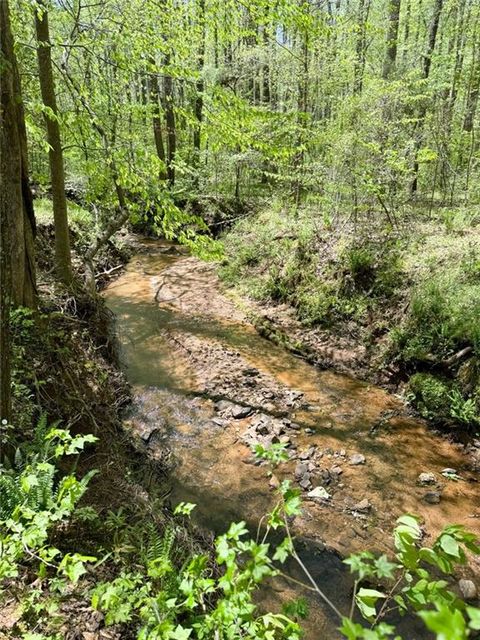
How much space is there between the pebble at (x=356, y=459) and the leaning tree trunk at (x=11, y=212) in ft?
13.8

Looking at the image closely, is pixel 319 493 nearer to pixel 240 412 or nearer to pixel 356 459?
pixel 356 459

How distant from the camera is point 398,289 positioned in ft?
25.4

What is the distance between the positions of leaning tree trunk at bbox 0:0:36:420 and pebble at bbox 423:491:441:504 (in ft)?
14.9

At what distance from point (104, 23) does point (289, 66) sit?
10.4 meters

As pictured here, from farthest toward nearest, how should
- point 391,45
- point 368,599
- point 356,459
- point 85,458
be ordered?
1. point 391,45
2. point 356,459
3. point 85,458
4. point 368,599

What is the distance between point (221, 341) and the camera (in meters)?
8.91

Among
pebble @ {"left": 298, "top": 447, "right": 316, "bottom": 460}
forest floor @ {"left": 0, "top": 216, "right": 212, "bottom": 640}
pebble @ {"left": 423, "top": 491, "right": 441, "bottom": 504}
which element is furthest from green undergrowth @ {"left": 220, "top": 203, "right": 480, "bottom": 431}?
forest floor @ {"left": 0, "top": 216, "right": 212, "bottom": 640}

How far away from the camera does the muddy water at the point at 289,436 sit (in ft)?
14.4

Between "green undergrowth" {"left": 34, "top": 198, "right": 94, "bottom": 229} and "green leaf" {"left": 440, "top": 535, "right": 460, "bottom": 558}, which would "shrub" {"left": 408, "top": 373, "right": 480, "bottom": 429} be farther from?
"green undergrowth" {"left": 34, "top": 198, "right": 94, "bottom": 229}

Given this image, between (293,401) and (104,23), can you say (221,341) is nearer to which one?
(293,401)

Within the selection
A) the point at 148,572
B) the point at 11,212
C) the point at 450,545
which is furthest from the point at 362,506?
the point at 11,212

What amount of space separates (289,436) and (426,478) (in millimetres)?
1846

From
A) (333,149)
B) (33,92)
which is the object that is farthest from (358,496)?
(333,149)

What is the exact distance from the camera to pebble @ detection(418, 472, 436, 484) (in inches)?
198
